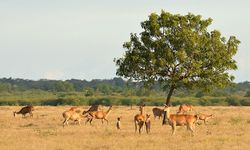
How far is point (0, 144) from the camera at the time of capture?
25.1 metres

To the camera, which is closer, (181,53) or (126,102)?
(181,53)

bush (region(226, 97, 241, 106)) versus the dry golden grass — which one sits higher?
bush (region(226, 97, 241, 106))

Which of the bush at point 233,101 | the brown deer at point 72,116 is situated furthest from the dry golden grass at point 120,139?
the bush at point 233,101

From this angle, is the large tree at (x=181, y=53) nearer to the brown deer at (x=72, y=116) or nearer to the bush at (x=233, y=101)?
the brown deer at (x=72, y=116)

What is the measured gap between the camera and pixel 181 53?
38.9 metres

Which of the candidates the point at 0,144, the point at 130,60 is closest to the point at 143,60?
the point at 130,60

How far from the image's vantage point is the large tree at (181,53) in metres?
39.6

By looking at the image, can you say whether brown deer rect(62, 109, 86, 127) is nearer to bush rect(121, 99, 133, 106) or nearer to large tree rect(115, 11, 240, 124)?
large tree rect(115, 11, 240, 124)

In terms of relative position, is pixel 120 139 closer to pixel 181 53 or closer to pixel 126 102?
pixel 181 53

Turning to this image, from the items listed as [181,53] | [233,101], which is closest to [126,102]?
[233,101]

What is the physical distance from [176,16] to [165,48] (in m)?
2.43

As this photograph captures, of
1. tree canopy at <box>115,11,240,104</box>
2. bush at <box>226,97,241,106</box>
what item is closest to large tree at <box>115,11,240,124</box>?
tree canopy at <box>115,11,240,104</box>

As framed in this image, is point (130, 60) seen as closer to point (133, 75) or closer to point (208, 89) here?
point (133, 75)

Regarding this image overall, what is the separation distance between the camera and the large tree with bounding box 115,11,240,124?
130ft
